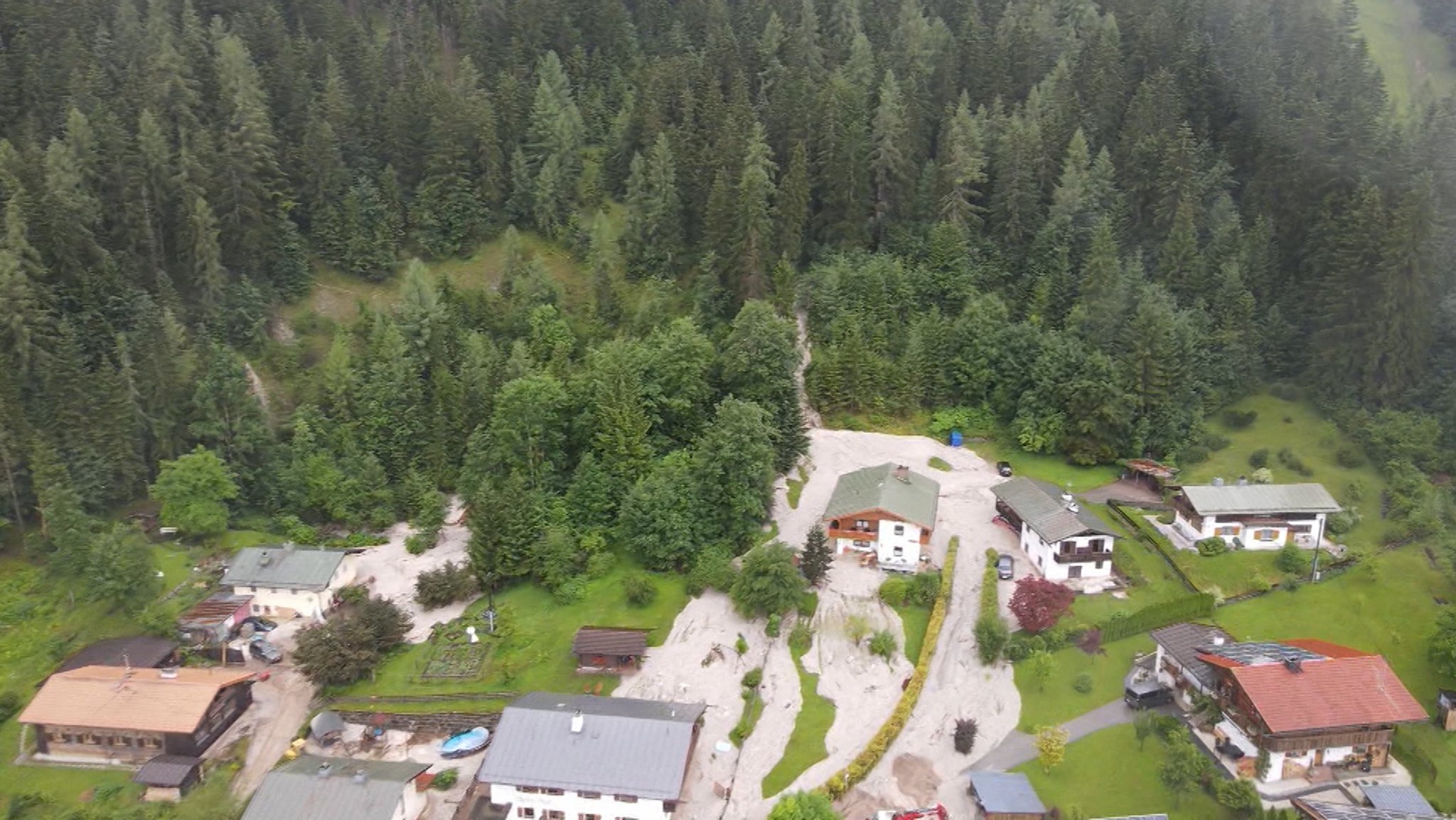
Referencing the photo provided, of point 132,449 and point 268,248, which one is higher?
point 268,248

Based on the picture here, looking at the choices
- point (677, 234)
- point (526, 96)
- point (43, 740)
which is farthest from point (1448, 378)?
point (43, 740)

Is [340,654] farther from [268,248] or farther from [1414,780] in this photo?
[1414,780]

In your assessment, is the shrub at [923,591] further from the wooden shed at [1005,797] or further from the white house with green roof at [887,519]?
the wooden shed at [1005,797]

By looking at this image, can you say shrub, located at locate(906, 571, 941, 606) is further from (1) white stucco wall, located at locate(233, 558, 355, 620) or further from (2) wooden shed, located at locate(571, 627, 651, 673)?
(1) white stucco wall, located at locate(233, 558, 355, 620)

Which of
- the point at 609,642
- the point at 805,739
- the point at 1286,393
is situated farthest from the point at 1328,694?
the point at 1286,393

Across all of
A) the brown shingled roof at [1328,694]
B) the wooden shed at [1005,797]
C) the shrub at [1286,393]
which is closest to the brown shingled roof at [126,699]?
the wooden shed at [1005,797]

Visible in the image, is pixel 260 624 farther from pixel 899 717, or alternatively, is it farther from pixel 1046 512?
pixel 1046 512
